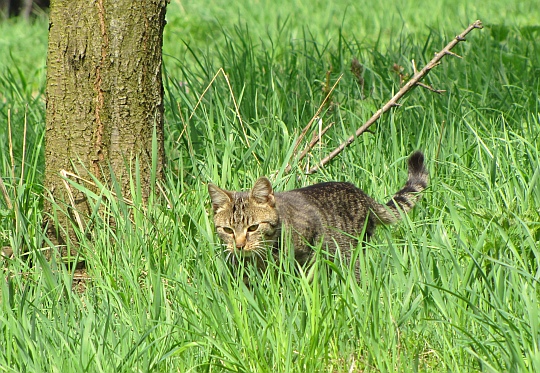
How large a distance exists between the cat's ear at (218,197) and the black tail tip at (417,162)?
2.93ft

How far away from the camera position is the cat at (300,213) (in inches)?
136

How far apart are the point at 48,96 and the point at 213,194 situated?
918 mm

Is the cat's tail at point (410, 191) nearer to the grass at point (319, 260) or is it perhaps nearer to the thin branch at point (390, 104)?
the grass at point (319, 260)

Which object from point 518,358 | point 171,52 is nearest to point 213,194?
point 518,358

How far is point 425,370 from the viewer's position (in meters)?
2.51

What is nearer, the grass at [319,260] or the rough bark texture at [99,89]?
the grass at [319,260]

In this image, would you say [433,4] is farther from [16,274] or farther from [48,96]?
[16,274]

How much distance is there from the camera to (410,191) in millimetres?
3670

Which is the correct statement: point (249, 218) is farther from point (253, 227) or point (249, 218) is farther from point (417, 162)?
point (417, 162)

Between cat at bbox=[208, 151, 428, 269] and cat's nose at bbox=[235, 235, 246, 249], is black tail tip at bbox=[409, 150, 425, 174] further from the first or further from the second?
cat's nose at bbox=[235, 235, 246, 249]

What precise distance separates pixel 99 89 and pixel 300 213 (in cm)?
108

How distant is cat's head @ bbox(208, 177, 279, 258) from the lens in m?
3.45

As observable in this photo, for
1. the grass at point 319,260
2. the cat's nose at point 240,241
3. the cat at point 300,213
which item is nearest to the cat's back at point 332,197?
the cat at point 300,213

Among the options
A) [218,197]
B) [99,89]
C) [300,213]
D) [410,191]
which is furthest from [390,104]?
[99,89]
